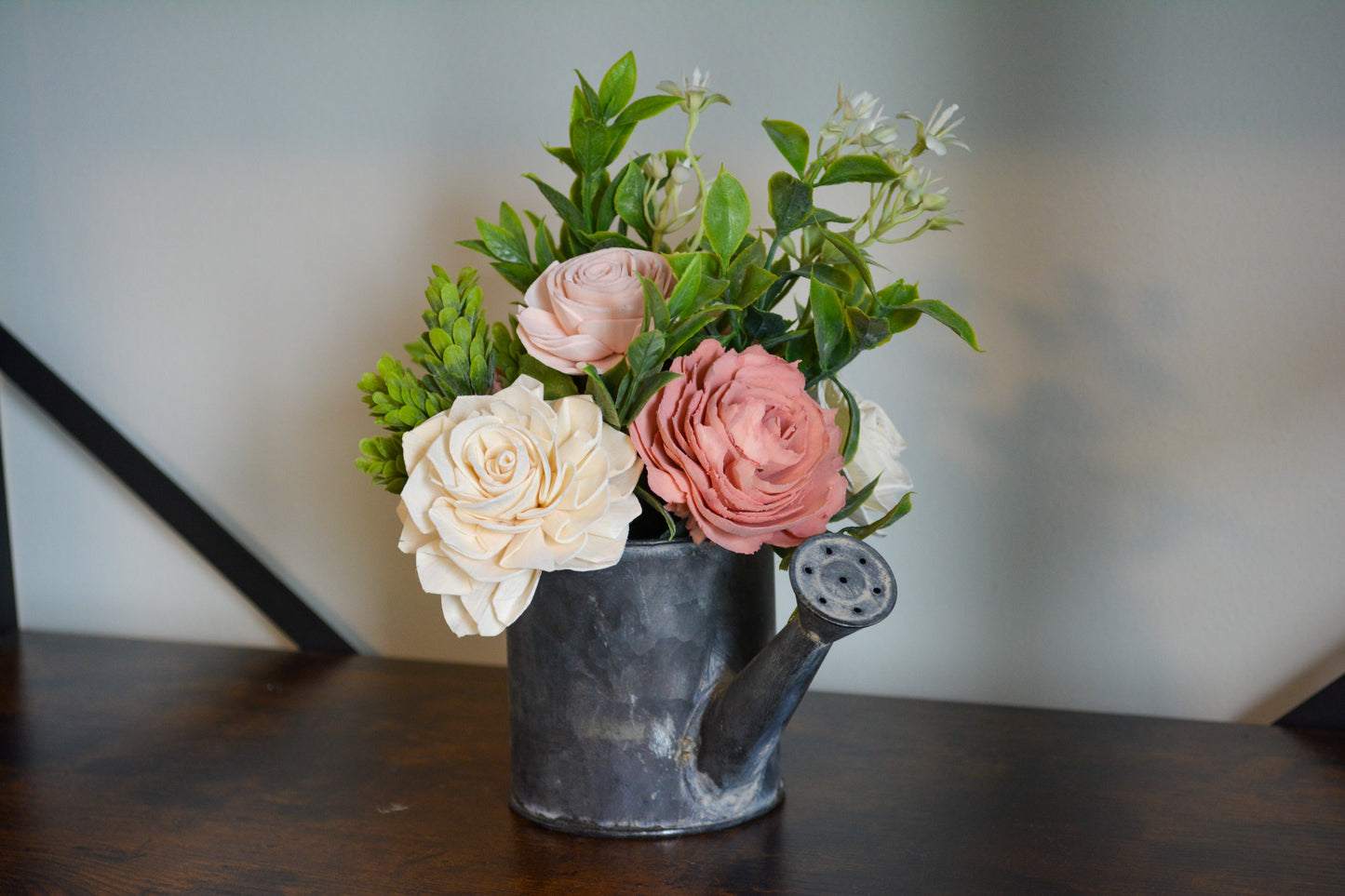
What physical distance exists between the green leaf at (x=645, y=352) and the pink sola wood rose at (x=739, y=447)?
16mm

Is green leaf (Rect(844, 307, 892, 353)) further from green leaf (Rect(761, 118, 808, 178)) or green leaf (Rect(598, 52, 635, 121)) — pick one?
green leaf (Rect(598, 52, 635, 121))

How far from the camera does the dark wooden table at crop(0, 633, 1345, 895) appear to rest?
0.60 m

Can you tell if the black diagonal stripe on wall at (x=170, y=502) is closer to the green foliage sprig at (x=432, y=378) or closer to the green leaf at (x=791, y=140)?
the green foliage sprig at (x=432, y=378)

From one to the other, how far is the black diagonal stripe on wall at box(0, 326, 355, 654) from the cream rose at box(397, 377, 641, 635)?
1.82 feet

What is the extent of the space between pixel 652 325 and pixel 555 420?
9 centimetres

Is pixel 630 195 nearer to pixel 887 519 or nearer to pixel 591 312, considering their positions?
pixel 591 312

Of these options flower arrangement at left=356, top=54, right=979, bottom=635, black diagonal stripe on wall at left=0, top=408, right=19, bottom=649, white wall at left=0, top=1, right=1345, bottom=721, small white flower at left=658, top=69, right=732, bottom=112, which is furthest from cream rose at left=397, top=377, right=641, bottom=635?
black diagonal stripe on wall at left=0, top=408, right=19, bottom=649

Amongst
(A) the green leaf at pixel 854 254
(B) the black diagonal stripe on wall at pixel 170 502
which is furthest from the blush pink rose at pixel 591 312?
(B) the black diagonal stripe on wall at pixel 170 502

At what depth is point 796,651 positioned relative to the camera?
59cm

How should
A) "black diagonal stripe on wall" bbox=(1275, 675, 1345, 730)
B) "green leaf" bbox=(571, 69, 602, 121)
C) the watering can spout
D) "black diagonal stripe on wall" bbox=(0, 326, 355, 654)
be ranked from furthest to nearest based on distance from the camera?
"black diagonal stripe on wall" bbox=(0, 326, 355, 654)
"black diagonal stripe on wall" bbox=(1275, 675, 1345, 730)
"green leaf" bbox=(571, 69, 602, 121)
the watering can spout

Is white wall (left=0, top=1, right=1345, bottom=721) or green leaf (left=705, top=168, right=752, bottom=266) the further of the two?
white wall (left=0, top=1, right=1345, bottom=721)

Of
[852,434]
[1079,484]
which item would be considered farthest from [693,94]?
[1079,484]

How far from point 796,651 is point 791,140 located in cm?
30

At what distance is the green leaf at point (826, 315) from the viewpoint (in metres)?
0.62
